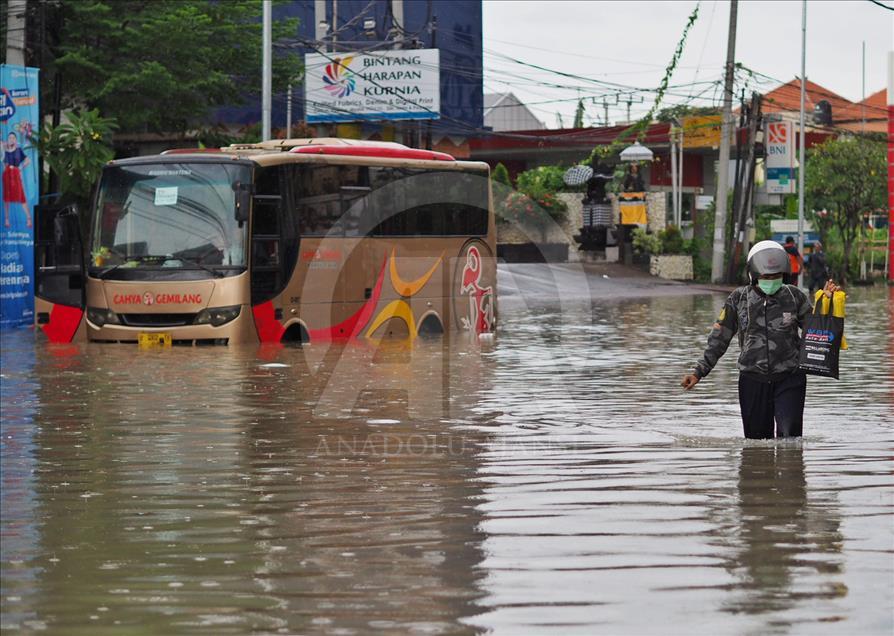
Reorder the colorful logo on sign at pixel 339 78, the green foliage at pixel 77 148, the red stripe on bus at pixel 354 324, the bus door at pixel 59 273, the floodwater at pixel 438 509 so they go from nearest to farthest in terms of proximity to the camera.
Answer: the floodwater at pixel 438 509
the bus door at pixel 59 273
the red stripe on bus at pixel 354 324
the green foliage at pixel 77 148
the colorful logo on sign at pixel 339 78

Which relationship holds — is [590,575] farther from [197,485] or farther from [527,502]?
[197,485]

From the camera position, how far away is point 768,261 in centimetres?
1041

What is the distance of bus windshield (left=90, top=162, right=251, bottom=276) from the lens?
23547 mm

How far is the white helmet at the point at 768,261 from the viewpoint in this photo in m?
10.4

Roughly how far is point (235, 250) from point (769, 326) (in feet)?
45.6

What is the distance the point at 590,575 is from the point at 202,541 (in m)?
1.95

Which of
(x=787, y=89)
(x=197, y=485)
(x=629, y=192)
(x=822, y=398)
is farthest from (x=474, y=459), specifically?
(x=787, y=89)

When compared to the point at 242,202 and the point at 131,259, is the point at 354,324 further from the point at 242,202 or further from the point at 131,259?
the point at 131,259

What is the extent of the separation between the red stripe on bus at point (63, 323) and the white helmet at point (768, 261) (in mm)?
15956

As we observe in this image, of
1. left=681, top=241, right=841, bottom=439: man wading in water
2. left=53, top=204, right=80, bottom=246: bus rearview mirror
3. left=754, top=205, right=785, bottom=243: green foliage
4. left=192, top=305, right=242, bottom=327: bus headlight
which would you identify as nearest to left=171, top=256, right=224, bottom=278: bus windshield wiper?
left=192, top=305, right=242, bottom=327: bus headlight

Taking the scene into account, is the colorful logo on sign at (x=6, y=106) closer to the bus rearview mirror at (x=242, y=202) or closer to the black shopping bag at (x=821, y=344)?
the bus rearview mirror at (x=242, y=202)

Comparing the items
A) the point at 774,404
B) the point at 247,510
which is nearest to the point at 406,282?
the point at 774,404

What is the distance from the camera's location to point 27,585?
659cm

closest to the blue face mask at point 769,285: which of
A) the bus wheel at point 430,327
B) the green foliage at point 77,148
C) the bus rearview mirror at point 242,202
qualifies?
the bus rearview mirror at point 242,202
